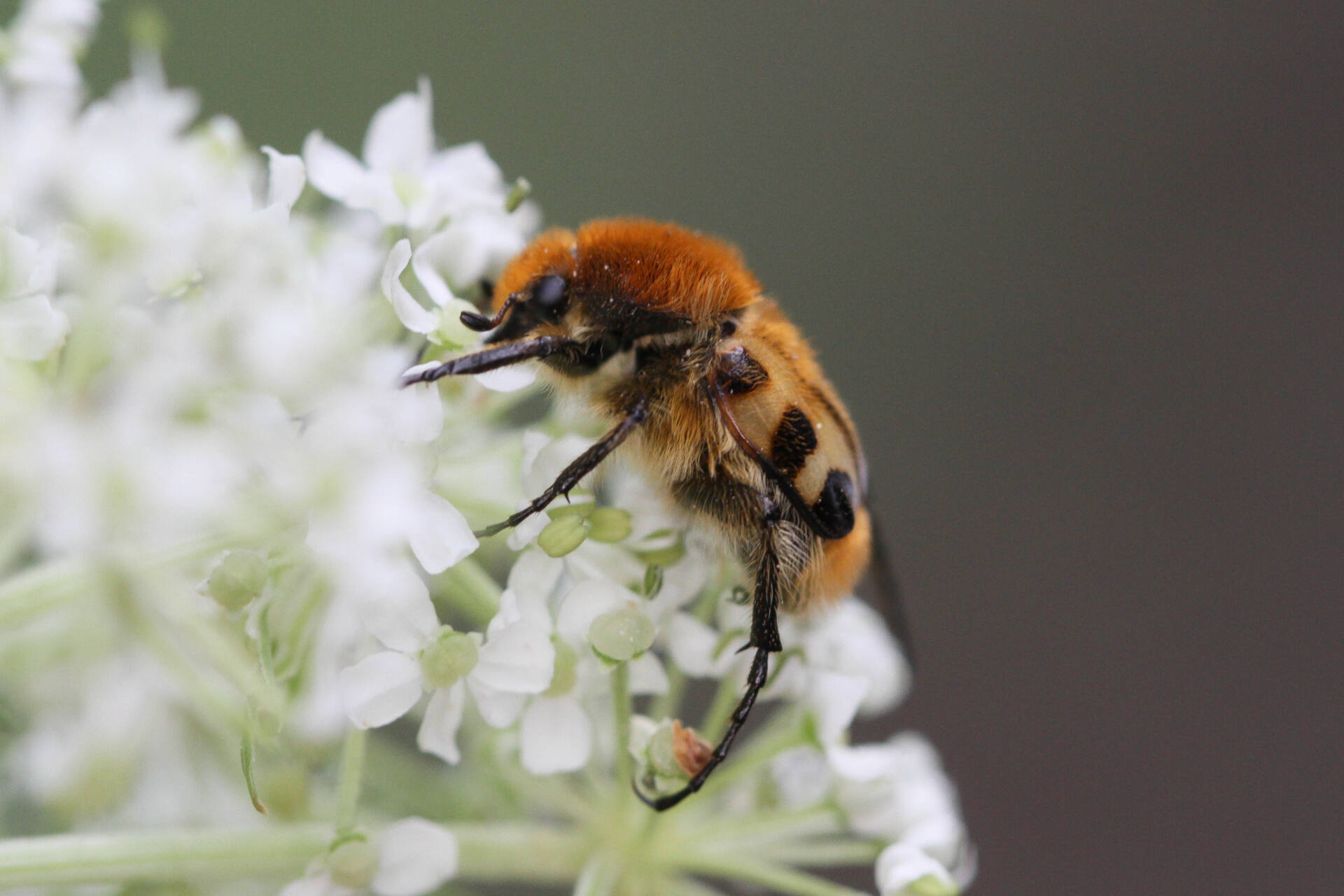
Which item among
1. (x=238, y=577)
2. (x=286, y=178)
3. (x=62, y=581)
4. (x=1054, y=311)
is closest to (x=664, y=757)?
(x=238, y=577)

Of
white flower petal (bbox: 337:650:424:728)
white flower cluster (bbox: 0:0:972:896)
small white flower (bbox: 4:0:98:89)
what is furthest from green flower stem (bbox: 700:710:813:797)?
small white flower (bbox: 4:0:98:89)

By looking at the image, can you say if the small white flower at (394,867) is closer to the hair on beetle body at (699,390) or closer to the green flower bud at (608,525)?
the hair on beetle body at (699,390)

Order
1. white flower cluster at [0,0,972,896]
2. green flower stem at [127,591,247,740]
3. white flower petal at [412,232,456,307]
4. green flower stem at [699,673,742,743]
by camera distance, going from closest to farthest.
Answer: white flower cluster at [0,0,972,896] < white flower petal at [412,232,456,307] < green flower stem at [127,591,247,740] < green flower stem at [699,673,742,743]

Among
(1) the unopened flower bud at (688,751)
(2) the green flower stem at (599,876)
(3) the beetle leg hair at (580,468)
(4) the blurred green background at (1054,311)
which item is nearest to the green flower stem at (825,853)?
(2) the green flower stem at (599,876)

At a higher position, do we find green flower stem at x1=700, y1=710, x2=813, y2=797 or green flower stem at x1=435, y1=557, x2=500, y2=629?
green flower stem at x1=435, y1=557, x2=500, y2=629

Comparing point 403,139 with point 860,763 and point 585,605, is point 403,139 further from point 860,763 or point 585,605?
point 860,763

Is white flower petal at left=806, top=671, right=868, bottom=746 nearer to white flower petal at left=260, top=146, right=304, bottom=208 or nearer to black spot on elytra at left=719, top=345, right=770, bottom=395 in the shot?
black spot on elytra at left=719, top=345, right=770, bottom=395
